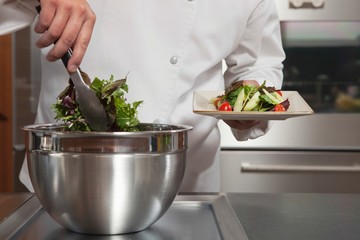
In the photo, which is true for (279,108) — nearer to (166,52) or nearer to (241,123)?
(241,123)

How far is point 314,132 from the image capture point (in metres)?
1.70

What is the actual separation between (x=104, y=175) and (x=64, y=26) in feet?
0.66

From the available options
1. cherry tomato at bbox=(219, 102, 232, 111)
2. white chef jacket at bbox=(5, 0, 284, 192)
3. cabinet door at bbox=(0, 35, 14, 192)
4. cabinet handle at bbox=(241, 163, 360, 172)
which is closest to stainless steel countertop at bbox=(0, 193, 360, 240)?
cherry tomato at bbox=(219, 102, 232, 111)

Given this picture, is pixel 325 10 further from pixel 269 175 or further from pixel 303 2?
pixel 269 175

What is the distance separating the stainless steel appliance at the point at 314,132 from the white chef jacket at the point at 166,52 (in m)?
0.53

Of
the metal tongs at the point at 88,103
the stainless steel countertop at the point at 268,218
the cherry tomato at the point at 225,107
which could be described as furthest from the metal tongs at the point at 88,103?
the cherry tomato at the point at 225,107

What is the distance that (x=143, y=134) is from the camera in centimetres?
59

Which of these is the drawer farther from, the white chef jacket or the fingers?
the fingers

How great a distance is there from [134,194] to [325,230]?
0.80 feet

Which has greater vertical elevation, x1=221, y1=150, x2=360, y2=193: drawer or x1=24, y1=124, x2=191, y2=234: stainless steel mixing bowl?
x1=24, y1=124, x2=191, y2=234: stainless steel mixing bowl

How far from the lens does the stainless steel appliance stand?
168cm

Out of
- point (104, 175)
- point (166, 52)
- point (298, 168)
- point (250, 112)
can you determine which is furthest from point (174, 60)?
point (298, 168)

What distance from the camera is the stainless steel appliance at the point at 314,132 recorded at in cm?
168

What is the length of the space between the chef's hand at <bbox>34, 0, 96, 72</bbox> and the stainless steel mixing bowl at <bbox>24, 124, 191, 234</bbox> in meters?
0.10
